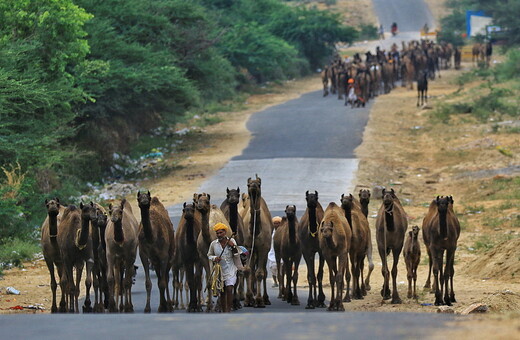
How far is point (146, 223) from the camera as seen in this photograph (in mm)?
16141

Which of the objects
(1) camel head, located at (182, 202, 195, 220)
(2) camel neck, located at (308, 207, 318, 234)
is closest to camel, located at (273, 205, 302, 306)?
(2) camel neck, located at (308, 207, 318, 234)

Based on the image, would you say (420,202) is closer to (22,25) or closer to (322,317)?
(22,25)

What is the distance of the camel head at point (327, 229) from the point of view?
16.0 metres

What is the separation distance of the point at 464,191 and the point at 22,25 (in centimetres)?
1240

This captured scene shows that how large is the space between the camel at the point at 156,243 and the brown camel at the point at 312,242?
2043 millimetres

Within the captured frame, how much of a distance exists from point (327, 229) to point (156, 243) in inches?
99.5

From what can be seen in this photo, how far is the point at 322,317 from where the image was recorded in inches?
446

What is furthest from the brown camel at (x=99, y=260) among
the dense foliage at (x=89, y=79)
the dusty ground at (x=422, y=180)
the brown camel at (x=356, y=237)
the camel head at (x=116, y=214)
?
the dense foliage at (x=89, y=79)

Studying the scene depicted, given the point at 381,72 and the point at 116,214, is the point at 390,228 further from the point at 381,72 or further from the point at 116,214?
the point at 381,72

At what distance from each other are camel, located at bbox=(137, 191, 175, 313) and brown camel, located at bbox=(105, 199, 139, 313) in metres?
Answer: 0.20

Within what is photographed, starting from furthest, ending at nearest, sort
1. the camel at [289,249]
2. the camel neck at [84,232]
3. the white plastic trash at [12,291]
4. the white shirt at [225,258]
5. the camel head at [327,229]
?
1. the white plastic trash at [12,291]
2. the camel at [289,249]
3. the camel neck at [84,232]
4. the camel head at [327,229]
5. the white shirt at [225,258]

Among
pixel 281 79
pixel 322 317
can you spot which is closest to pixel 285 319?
pixel 322 317

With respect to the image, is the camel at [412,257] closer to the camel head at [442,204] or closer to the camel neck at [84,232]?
the camel head at [442,204]

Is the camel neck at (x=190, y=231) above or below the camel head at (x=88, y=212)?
below
